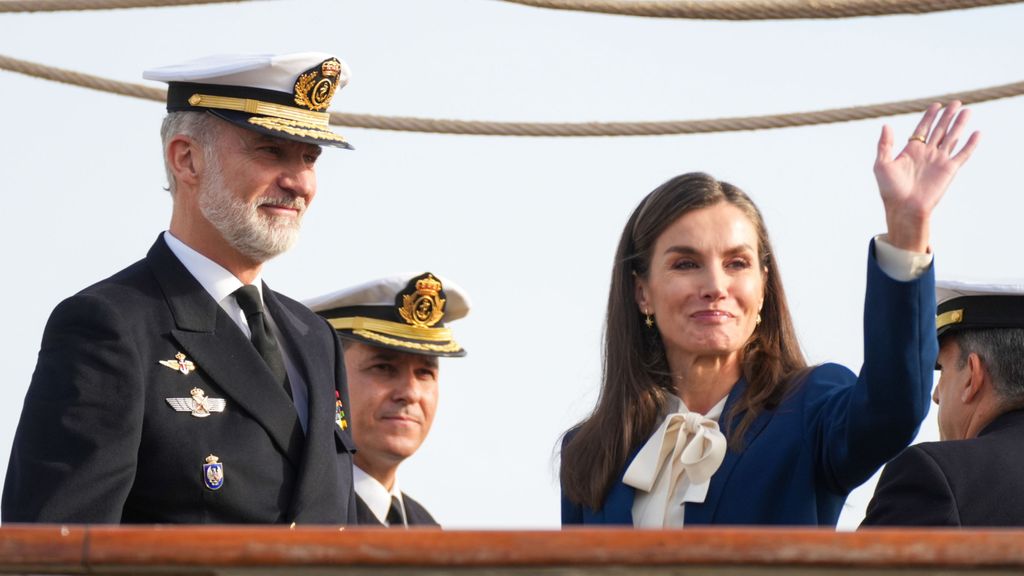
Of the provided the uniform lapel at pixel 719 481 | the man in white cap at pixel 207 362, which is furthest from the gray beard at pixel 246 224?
the uniform lapel at pixel 719 481

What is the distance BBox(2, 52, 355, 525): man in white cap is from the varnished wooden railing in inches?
38.1

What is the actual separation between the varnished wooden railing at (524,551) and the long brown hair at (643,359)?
1.80 m

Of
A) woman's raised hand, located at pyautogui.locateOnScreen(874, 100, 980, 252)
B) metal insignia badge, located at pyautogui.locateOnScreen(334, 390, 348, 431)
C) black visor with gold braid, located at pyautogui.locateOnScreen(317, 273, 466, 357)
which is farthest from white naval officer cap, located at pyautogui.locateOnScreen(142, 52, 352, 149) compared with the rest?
black visor with gold braid, located at pyautogui.locateOnScreen(317, 273, 466, 357)

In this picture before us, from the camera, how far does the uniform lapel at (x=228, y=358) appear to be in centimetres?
404

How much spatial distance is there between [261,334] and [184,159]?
52cm

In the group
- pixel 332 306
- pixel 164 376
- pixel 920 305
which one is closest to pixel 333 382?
pixel 164 376

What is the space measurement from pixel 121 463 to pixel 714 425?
1510 mm

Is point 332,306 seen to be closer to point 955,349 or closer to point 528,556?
point 955,349

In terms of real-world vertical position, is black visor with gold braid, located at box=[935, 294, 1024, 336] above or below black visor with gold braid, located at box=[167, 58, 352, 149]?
below

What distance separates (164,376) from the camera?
398 cm

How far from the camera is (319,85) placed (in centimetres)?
468

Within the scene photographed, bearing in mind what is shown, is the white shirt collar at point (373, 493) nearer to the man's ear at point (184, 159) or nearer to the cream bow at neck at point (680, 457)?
the cream bow at neck at point (680, 457)

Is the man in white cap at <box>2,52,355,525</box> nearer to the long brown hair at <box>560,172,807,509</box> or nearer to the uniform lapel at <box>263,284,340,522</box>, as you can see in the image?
the uniform lapel at <box>263,284,340,522</box>

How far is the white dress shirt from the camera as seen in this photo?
4.18 meters
